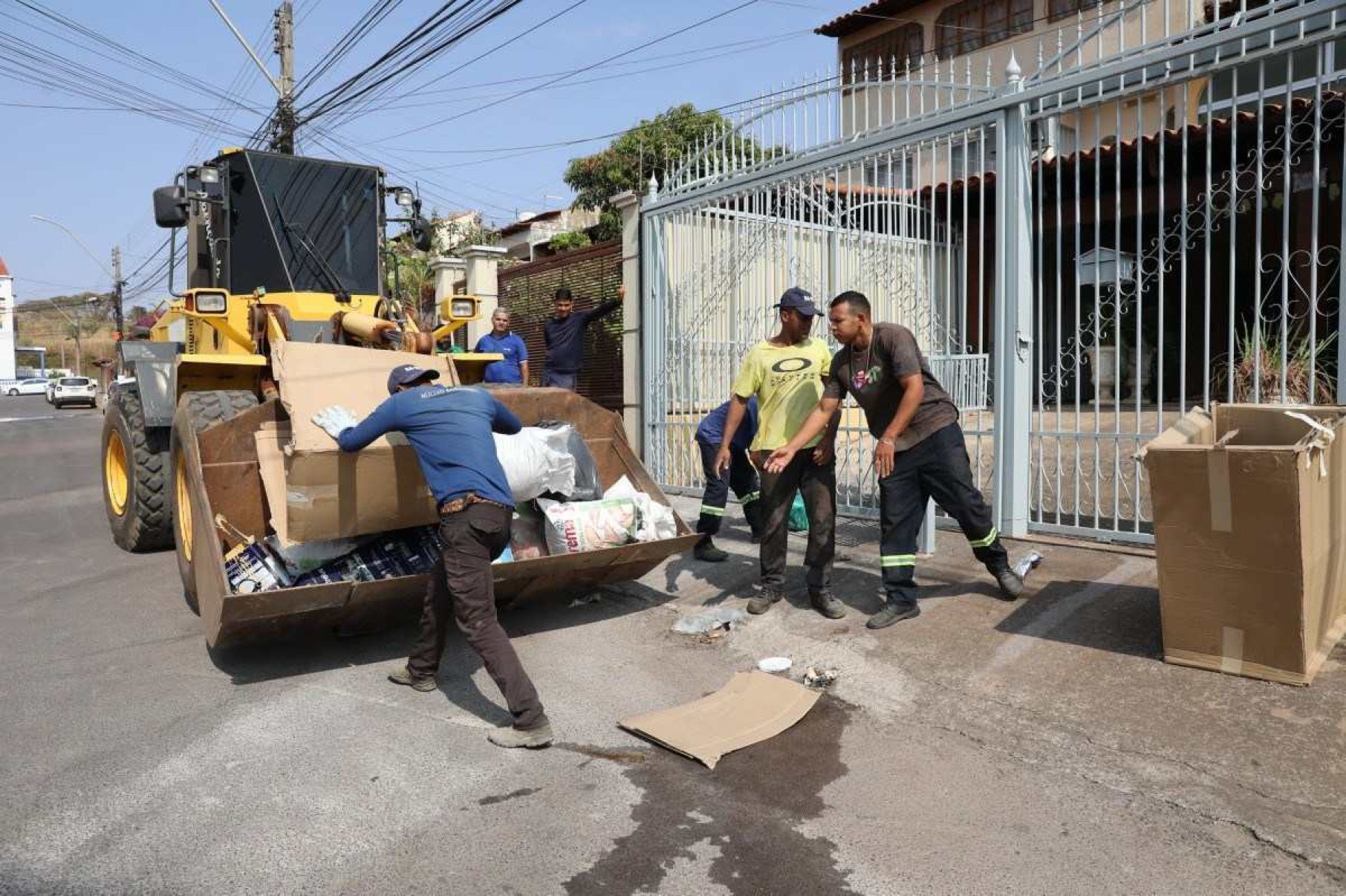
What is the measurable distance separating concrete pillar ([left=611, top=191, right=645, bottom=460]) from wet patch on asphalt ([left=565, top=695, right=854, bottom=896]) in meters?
5.35

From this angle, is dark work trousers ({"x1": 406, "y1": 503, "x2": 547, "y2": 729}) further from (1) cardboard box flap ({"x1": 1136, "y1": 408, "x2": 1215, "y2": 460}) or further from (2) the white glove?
(1) cardboard box flap ({"x1": 1136, "y1": 408, "x2": 1215, "y2": 460})

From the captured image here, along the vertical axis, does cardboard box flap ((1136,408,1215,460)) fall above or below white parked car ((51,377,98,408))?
below

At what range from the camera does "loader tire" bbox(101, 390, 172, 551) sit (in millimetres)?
6680

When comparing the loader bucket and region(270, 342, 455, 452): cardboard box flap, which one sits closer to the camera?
the loader bucket

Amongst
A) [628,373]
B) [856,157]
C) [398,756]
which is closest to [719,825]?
[398,756]

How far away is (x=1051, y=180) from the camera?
7.77m

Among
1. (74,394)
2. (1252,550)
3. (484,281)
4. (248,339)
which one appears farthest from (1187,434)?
(74,394)

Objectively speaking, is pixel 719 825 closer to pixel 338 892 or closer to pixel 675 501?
pixel 338 892

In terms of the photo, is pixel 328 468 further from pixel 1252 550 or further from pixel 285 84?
pixel 285 84

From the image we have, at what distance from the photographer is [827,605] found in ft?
16.7

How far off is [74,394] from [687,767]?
146ft

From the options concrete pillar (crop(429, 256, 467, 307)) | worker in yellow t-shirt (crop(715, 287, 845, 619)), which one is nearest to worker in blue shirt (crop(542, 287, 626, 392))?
worker in yellow t-shirt (crop(715, 287, 845, 619))

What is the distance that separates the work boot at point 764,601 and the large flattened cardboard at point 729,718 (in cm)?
83

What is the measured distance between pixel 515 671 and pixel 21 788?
1733mm
